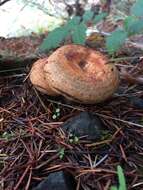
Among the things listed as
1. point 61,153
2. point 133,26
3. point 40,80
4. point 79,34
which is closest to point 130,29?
point 133,26

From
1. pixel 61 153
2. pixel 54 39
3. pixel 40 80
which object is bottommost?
pixel 61 153

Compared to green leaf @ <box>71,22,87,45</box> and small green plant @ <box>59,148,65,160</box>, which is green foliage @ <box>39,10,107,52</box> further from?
small green plant @ <box>59,148,65,160</box>

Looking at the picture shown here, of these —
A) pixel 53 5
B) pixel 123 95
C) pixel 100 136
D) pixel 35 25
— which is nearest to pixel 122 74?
pixel 123 95

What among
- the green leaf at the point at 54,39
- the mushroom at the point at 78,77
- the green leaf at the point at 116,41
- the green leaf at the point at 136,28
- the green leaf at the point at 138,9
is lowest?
the mushroom at the point at 78,77

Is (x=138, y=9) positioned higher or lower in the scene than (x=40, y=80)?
higher

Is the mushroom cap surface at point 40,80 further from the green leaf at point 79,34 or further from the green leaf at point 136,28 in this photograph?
the green leaf at point 136,28

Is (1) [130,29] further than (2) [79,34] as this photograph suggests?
No

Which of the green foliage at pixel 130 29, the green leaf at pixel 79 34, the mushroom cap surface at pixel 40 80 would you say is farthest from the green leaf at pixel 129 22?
the mushroom cap surface at pixel 40 80

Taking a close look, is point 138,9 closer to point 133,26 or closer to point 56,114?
point 133,26
